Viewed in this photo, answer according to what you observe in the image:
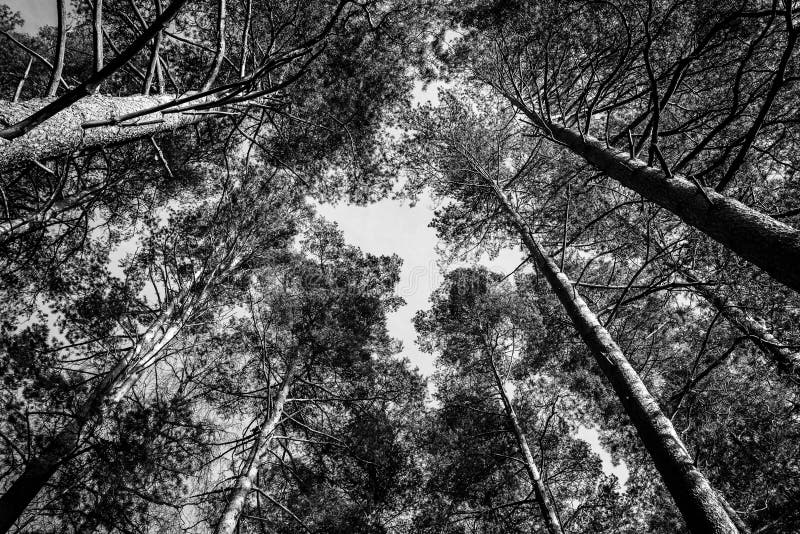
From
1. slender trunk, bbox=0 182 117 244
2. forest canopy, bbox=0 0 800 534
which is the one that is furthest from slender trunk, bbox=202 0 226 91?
slender trunk, bbox=0 182 117 244

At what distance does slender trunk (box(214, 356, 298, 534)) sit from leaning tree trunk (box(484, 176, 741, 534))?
4.56m

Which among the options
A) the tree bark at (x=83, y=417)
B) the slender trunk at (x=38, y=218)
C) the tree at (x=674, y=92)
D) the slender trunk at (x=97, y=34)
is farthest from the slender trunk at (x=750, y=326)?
the slender trunk at (x=38, y=218)

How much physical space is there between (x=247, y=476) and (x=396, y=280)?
5689 mm

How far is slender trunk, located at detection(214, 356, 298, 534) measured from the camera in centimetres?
482

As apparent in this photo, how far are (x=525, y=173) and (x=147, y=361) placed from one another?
8072mm

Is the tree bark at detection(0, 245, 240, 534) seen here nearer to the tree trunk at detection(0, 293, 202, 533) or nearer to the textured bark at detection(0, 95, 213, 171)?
the tree trunk at detection(0, 293, 202, 533)

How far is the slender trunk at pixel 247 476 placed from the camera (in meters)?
4.82

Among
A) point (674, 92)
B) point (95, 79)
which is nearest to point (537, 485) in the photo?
point (674, 92)

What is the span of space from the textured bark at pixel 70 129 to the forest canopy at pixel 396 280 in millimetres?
26

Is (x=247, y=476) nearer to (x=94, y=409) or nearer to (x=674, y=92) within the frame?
(x=94, y=409)

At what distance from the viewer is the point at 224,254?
7238 millimetres

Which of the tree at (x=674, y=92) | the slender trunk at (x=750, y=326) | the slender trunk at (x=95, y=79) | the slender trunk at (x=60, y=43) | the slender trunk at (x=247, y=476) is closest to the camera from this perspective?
the slender trunk at (x=95, y=79)

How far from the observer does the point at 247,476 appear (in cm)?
550

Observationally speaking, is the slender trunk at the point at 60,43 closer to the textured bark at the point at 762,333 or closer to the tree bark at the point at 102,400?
the tree bark at the point at 102,400
